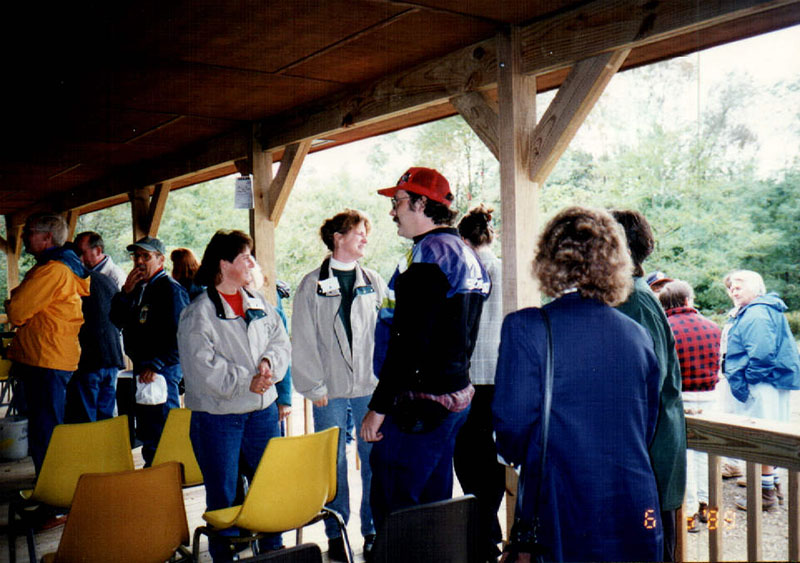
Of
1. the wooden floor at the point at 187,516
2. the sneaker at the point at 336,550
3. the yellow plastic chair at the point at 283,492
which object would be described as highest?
the yellow plastic chair at the point at 283,492

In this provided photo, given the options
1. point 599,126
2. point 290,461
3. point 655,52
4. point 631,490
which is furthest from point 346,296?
point 599,126

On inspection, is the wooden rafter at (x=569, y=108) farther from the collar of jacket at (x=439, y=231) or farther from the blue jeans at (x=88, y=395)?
the blue jeans at (x=88, y=395)

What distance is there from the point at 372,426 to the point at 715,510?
117 centimetres

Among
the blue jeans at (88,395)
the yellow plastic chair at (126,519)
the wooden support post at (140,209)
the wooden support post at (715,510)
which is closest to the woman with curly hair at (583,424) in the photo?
the wooden support post at (715,510)

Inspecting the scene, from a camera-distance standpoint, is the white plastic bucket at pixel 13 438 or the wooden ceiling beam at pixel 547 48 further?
the white plastic bucket at pixel 13 438

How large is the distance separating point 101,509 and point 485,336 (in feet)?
5.69

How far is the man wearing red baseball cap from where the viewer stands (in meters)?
2.42

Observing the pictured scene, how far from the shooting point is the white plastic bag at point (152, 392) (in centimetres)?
411

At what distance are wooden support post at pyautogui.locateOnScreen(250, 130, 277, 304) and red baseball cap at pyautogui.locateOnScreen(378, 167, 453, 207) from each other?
10.1 feet

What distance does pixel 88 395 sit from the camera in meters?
4.55

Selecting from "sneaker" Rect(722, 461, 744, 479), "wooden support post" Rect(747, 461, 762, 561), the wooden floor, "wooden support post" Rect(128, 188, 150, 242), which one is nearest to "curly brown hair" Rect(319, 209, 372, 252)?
the wooden floor

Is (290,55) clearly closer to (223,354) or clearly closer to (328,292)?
(328,292)

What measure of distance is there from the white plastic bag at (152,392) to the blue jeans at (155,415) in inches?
4.8

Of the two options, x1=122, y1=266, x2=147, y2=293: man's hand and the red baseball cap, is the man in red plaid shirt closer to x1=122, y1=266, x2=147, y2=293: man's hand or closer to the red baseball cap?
the red baseball cap
